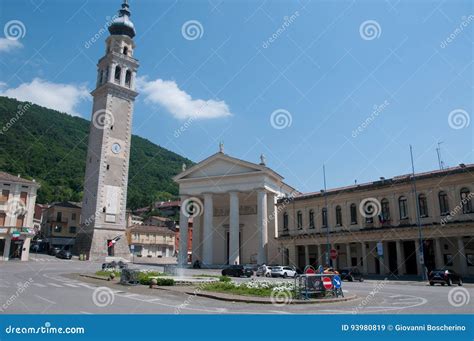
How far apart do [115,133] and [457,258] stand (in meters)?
52.2

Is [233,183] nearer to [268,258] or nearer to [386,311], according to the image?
[268,258]

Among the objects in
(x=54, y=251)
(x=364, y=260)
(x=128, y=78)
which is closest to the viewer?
(x=364, y=260)

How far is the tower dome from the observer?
68.6 meters

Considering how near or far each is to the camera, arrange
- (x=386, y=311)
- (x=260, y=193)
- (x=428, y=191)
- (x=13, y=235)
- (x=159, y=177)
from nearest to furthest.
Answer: (x=386, y=311), (x=428, y=191), (x=13, y=235), (x=260, y=193), (x=159, y=177)

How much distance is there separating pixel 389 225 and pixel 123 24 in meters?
56.5

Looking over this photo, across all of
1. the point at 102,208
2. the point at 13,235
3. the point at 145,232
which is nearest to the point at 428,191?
the point at 102,208

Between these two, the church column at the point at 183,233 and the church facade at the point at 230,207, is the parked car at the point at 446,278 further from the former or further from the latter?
the church column at the point at 183,233

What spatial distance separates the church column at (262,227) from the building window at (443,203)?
22.7 m

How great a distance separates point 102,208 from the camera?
2355 inches

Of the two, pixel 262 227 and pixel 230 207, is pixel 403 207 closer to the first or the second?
pixel 262 227

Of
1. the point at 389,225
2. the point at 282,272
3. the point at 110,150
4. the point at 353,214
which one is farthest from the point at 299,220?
the point at 110,150

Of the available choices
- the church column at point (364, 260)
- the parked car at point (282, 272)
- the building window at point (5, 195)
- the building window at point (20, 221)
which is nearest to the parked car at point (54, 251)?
the building window at point (20, 221)

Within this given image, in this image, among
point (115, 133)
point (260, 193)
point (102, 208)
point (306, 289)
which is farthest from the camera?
point (115, 133)

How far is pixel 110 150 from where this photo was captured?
62719 millimetres
